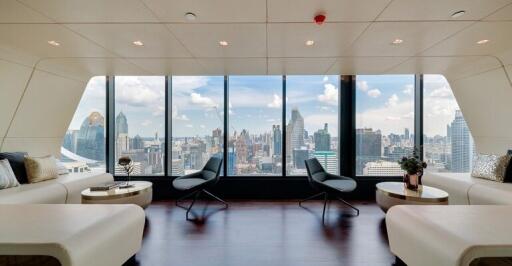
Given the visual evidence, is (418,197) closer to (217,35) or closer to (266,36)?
(266,36)

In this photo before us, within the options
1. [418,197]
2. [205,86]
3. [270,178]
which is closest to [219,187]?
[270,178]

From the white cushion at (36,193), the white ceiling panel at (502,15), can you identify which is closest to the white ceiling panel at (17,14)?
the white cushion at (36,193)

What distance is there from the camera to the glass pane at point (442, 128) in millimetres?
4445

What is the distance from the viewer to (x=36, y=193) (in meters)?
2.78

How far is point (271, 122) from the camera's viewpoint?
468 centimetres

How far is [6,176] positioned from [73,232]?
240 centimetres

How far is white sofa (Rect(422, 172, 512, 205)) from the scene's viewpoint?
2693mm

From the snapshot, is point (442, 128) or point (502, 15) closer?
→ point (502, 15)

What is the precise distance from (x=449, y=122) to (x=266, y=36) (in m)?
4.30

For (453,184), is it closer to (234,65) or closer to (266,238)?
(266,238)

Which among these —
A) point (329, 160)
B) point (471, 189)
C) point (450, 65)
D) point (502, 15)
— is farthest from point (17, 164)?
point (450, 65)

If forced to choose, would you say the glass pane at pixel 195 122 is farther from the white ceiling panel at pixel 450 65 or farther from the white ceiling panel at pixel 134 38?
the white ceiling panel at pixel 450 65

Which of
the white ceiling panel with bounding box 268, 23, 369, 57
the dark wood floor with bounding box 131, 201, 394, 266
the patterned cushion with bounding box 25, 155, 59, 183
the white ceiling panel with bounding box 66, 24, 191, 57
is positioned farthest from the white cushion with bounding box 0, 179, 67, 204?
the white ceiling panel with bounding box 268, 23, 369, 57

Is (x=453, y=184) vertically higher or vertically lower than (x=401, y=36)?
lower
